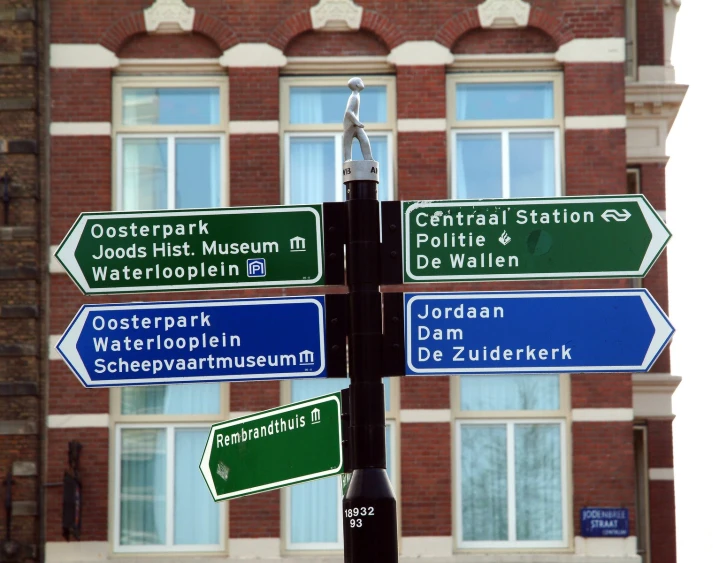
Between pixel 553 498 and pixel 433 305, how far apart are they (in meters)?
9.18

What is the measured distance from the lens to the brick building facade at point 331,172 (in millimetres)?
14219

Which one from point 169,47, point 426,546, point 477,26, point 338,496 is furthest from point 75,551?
point 477,26

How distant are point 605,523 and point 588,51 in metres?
5.37

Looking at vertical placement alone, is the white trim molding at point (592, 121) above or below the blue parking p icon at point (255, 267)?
above

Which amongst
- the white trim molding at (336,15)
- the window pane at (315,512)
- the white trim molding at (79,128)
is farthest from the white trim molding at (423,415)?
the white trim molding at (79,128)

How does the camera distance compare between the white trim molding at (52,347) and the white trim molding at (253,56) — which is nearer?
the white trim molding at (52,347)

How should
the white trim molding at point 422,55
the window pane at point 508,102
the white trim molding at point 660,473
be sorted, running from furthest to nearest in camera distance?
the white trim molding at point 660,473 < the window pane at point 508,102 < the white trim molding at point 422,55

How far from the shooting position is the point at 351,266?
5531 millimetres

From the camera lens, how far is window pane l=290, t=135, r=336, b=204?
14.9 meters

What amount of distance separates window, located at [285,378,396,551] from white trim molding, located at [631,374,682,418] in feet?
12.8

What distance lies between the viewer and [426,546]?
14.0 metres

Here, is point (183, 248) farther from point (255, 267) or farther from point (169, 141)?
point (169, 141)

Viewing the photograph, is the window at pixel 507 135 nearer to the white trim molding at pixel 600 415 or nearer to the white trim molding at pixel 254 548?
the white trim molding at pixel 600 415

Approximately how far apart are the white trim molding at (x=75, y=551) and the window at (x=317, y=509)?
2055mm
